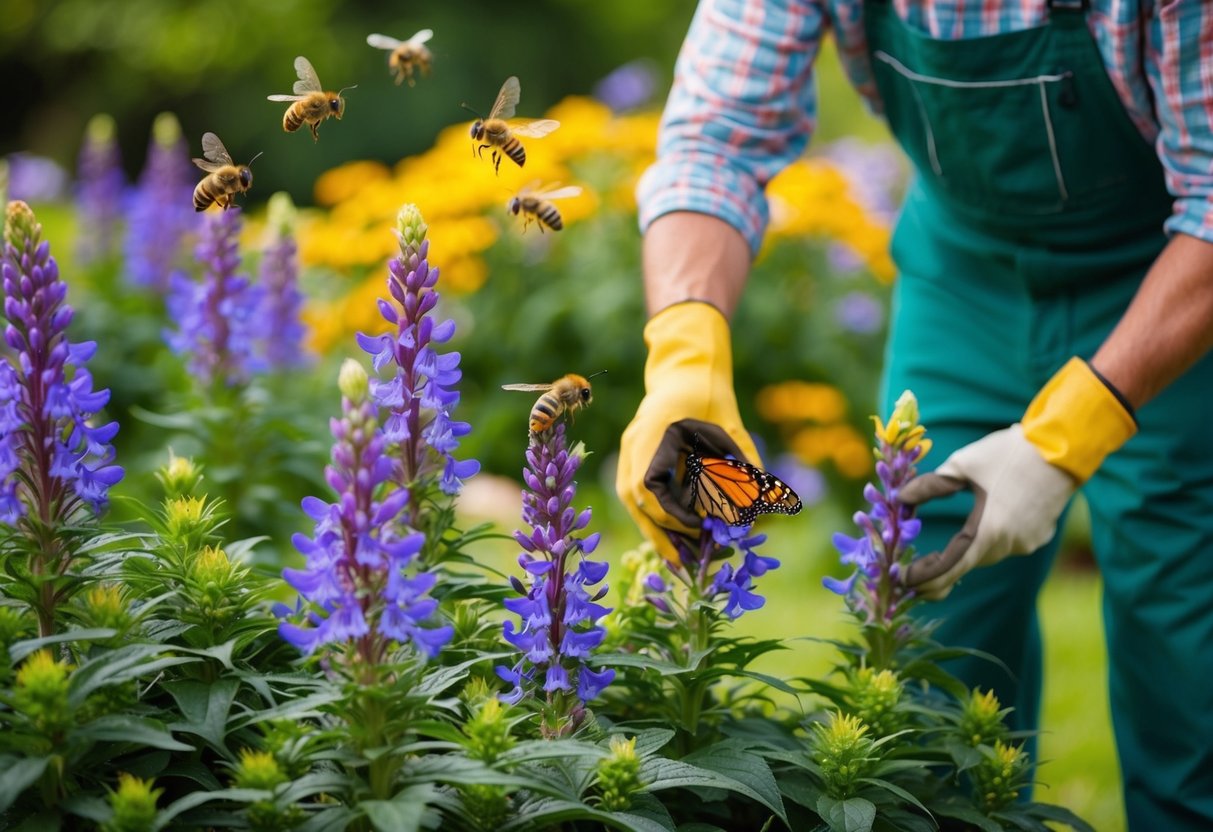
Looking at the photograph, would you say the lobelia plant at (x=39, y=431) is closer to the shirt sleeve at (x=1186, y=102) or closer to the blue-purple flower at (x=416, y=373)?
the blue-purple flower at (x=416, y=373)

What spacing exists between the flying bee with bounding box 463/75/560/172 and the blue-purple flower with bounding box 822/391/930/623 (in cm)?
86

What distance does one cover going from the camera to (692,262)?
2988 millimetres

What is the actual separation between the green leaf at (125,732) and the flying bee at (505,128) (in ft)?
3.94

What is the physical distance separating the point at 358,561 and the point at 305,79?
1.05 meters

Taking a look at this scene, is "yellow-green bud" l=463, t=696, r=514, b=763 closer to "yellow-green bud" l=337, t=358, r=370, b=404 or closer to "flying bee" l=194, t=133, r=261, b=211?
"yellow-green bud" l=337, t=358, r=370, b=404

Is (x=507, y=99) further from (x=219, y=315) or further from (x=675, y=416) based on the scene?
(x=219, y=315)

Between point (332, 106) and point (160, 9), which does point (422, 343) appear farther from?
point (160, 9)

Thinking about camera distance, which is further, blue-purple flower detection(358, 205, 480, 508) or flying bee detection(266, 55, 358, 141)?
flying bee detection(266, 55, 358, 141)

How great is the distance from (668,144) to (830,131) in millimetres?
10410

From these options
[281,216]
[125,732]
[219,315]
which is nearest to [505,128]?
[125,732]

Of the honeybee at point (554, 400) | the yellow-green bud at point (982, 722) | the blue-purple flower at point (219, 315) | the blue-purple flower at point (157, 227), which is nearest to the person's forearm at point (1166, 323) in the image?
the yellow-green bud at point (982, 722)

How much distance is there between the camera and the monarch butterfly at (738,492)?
2.29 meters

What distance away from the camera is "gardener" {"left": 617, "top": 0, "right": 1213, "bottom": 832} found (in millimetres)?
2662

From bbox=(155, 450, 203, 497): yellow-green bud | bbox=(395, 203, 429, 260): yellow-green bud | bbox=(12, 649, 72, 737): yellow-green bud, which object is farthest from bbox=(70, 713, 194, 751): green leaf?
bbox=(395, 203, 429, 260): yellow-green bud
